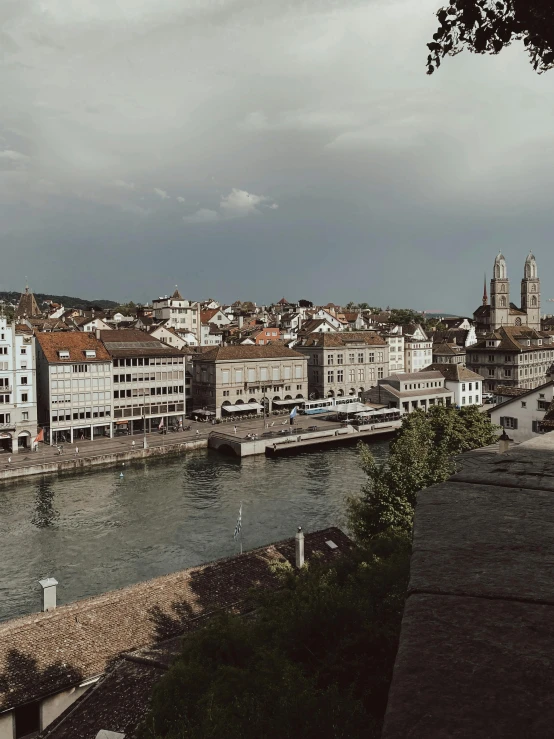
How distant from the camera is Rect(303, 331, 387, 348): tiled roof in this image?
85938 mm

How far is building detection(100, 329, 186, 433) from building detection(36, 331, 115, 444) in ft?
4.50

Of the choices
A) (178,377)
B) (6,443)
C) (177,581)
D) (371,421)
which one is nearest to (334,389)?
(371,421)

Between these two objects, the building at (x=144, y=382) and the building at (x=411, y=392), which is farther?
the building at (x=411, y=392)

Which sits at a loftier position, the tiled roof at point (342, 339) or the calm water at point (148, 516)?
the tiled roof at point (342, 339)

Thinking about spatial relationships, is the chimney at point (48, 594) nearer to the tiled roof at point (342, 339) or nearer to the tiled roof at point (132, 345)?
the tiled roof at point (132, 345)

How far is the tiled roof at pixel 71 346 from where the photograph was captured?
58.8 m

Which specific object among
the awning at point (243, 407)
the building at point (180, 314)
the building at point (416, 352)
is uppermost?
the building at point (180, 314)

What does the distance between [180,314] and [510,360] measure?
56438 mm

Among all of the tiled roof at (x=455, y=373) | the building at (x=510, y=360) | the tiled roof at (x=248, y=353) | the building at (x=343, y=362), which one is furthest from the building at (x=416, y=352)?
the tiled roof at (x=248, y=353)

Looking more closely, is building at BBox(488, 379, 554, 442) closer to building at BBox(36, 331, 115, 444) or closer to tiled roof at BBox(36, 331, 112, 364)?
building at BBox(36, 331, 115, 444)

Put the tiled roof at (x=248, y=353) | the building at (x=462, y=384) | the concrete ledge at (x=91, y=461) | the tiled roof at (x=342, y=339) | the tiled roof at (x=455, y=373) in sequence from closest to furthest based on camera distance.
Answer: the concrete ledge at (x=91, y=461)
the tiled roof at (x=248, y=353)
the building at (x=462, y=384)
the tiled roof at (x=455, y=373)
the tiled roof at (x=342, y=339)

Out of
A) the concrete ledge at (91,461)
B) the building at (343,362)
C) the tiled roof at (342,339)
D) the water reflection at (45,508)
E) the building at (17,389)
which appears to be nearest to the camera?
the water reflection at (45,508)

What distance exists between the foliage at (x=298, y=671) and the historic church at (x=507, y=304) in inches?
4946

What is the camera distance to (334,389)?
85.9 metres
